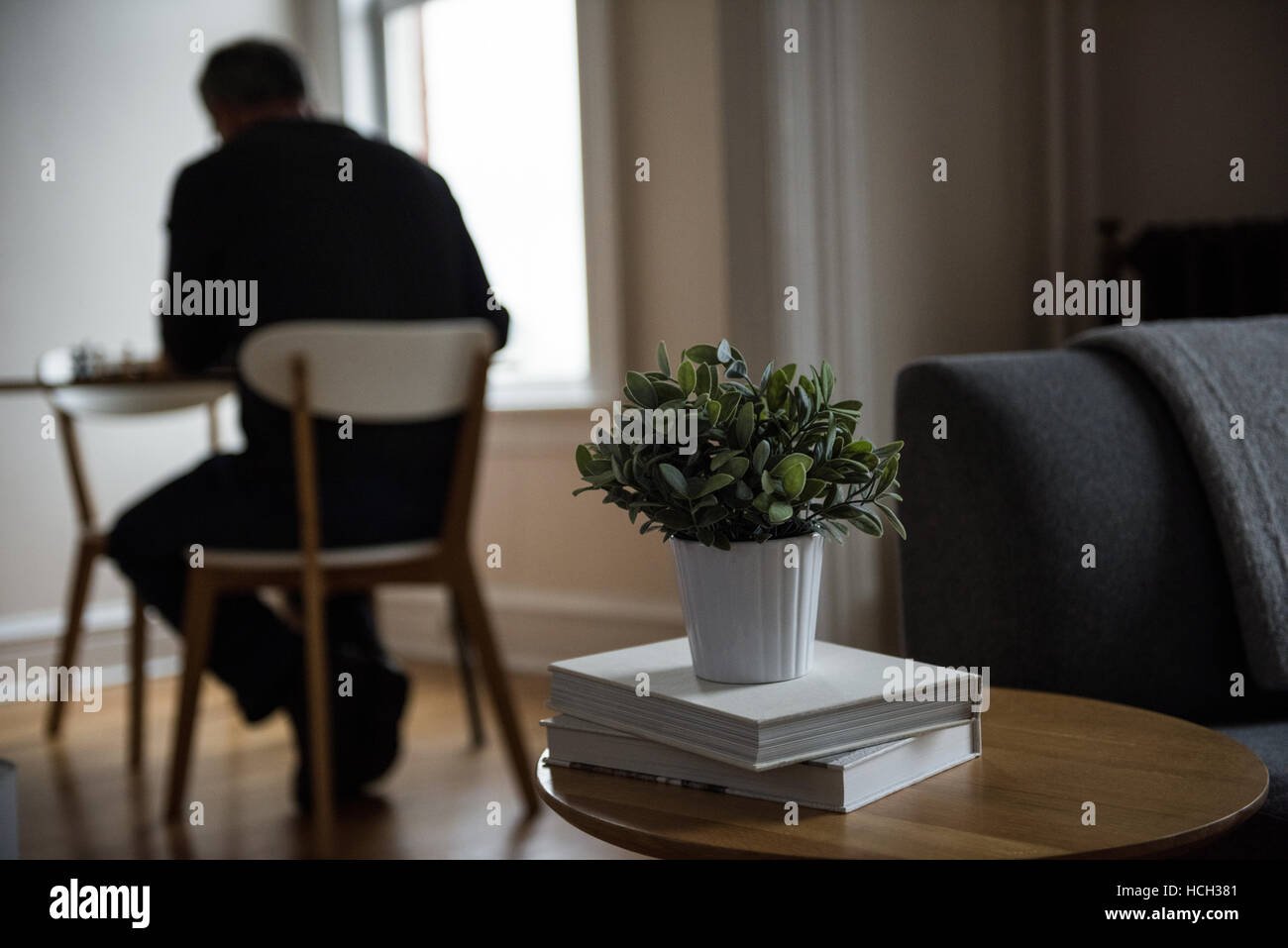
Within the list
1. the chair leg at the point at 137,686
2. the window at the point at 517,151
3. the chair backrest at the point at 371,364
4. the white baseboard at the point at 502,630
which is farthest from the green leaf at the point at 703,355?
the window at the point at 517,151

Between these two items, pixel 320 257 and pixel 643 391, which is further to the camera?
pixel 320 257

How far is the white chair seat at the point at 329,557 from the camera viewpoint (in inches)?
82.0

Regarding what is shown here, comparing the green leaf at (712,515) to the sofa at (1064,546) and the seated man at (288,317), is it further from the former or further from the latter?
the seated man at (288,317)

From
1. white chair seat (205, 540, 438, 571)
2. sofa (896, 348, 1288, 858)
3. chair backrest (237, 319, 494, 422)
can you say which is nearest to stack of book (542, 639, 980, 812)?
sofa (896, 348, 1288, 858)

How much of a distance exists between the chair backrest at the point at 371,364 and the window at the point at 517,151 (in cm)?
131

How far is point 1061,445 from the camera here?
1.31 metres

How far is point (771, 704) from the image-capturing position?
30.9 inches

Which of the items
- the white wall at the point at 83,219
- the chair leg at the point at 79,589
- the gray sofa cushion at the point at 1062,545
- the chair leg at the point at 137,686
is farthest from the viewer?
the white wall at the point at 83,219

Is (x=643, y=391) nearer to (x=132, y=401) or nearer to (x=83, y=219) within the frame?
(x=132, y=401)

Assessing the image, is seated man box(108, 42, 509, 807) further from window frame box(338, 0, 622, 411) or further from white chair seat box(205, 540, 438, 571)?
window frame box(338, 0, 622, 411)

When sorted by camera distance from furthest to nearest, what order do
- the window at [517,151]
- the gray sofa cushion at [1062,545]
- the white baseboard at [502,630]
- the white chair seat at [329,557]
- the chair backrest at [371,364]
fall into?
the window at [517,151]
the white baseboard at [502,630]
the white chair seat at [329,557]
the chair backrest at [371,364]
the gray sofa cushion at [1062,545]

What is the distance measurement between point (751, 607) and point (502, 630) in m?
2.74

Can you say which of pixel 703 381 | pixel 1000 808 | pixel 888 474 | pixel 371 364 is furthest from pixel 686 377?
pixel 371 364
